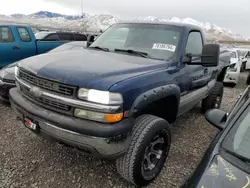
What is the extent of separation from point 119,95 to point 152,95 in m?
0.48

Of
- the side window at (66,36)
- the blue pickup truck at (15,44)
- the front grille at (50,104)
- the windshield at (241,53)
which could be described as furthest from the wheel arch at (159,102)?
the windshield at (241,53)

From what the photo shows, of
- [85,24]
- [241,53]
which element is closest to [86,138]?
[241,53]

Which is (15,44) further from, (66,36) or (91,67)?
(91,67)

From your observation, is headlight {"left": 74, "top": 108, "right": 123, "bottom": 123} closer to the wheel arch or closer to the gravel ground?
the wheel arch

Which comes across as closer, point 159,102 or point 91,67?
point 91,67

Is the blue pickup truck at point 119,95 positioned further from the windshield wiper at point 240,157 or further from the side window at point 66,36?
the side window at point 66,36

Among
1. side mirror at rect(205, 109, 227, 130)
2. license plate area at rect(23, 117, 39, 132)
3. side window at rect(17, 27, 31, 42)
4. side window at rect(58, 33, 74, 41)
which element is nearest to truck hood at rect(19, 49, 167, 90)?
license plate area at rect(23, 117, 39, 132)

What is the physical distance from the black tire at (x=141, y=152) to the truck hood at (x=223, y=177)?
2.99 feet

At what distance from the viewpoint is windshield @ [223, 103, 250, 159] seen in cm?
177

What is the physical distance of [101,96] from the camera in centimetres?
221

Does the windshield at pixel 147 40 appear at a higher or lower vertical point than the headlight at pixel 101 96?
higher

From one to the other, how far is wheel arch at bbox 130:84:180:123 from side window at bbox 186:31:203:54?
889 millimetres

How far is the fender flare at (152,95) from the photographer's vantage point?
2.40 m

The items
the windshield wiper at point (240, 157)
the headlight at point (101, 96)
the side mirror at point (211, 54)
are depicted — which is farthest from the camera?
the side mirror at point (211, 54)
